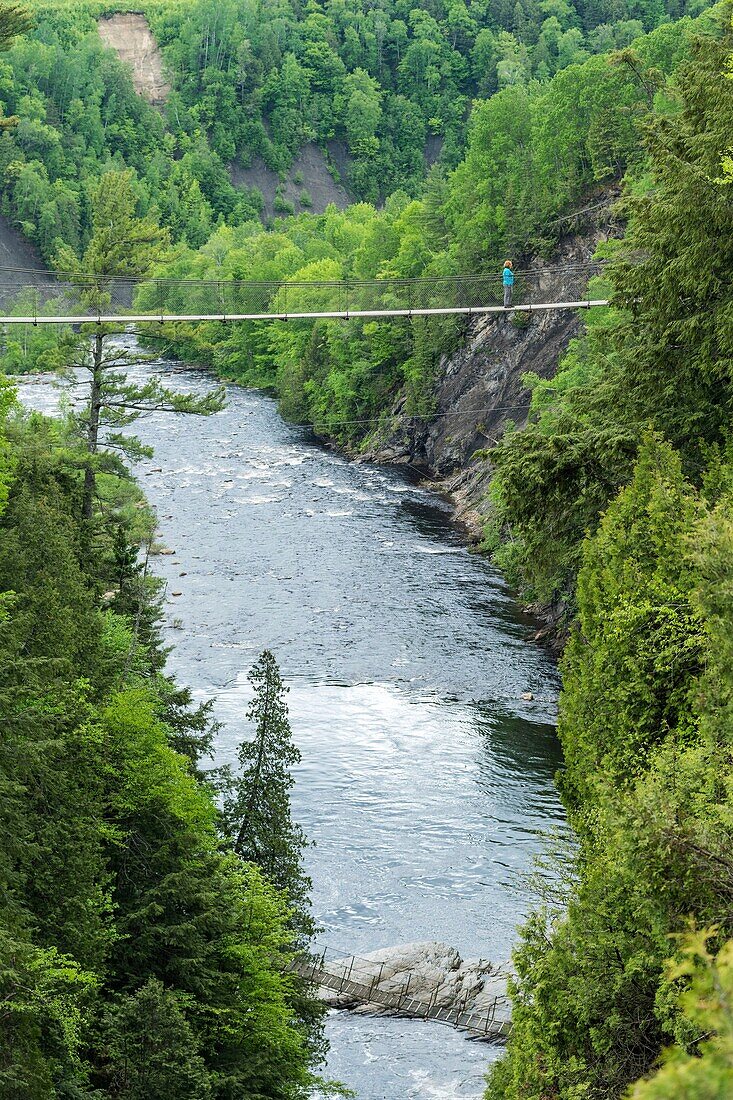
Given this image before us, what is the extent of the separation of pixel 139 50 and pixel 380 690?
176 meters

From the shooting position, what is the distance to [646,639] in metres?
17.6

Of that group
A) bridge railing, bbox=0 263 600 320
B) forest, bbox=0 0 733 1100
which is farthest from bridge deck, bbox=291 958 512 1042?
bridge railing, bbox=0 263 600 320

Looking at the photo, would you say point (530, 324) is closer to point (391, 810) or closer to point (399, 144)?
point (391, 810)

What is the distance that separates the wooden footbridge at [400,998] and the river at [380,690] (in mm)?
323

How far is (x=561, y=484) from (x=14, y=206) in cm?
12773

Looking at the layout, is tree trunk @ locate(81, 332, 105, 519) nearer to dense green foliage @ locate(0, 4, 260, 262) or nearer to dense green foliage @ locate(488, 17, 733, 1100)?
dense green foliage @ locate(488, 17, 733, 1100)

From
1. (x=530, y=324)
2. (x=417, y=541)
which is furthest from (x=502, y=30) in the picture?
(x=417, y=541)

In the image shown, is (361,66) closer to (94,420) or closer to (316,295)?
(316,295)

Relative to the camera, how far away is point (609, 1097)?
39.6 feet

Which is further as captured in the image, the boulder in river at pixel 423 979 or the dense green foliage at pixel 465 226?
the dense green foliage at pixel 465 226

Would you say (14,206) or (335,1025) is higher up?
(14,206)

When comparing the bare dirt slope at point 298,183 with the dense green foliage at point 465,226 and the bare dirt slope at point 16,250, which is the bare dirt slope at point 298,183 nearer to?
the bare dirt slope at point 16,250

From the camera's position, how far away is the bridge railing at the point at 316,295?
5852cm

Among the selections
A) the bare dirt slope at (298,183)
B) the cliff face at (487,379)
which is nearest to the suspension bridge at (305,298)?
the cliff face at (487,379)
